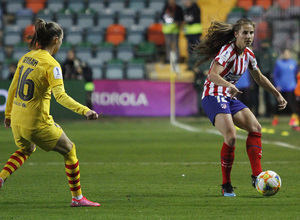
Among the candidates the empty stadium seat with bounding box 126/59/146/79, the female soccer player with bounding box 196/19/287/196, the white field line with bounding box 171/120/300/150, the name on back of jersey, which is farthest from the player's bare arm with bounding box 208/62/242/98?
the empty stadium seat with bounding box 126/59/146/79

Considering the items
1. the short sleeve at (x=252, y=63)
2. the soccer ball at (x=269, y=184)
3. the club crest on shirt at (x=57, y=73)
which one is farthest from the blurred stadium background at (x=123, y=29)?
the club crest on shirt at (x=57, y=73)

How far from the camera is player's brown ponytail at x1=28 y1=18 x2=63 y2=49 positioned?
6539mm

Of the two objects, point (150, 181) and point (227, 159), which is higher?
point (227, 159)

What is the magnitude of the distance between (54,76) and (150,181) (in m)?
2.73

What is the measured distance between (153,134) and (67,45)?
8.56m

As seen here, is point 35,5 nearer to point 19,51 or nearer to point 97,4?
point 97,4

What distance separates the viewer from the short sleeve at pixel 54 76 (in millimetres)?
6277

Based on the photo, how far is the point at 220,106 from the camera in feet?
24.7

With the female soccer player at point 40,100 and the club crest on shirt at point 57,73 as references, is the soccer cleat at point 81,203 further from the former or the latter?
the club crest on shirt at point 57,73

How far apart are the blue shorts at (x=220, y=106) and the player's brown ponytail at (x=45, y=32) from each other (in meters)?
1.93

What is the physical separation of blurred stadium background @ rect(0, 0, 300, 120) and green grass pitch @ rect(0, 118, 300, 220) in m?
7.76

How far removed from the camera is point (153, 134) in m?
16.1

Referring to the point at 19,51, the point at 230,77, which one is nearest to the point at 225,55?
the point at 230,77

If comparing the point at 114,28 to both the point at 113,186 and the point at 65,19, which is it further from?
the point at 113,186
